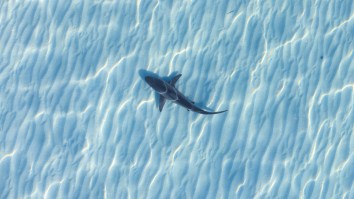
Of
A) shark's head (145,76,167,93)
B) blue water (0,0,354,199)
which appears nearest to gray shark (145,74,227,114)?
shark's head (145,76,167,93)

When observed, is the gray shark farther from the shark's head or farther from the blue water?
the blue water

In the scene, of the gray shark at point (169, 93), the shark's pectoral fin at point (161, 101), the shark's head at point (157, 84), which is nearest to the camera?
the gray shark at point (169, 93)

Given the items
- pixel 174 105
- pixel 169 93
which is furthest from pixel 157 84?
pixel 174 105

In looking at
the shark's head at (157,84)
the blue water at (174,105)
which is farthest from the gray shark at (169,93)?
the blue water at (174,105)

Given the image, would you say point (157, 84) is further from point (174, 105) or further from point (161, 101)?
point (174, 105)

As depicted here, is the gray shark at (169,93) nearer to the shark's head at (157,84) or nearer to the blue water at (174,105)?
the shark's head at (157,84)

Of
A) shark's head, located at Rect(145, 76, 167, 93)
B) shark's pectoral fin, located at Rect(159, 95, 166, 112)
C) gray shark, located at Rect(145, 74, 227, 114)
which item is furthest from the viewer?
shark's pectoral fin, located at Rect(159, 95, 166, 112)

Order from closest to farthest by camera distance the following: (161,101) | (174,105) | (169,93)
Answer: (169,93) → (161,101) → (174,105)
